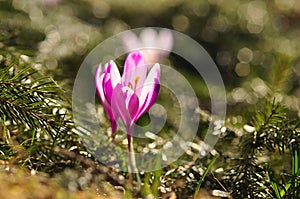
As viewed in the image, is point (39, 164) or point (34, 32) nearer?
point (39, 164)

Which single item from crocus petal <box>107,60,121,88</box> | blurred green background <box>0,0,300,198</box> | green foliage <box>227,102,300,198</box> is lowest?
green foliage <box>227,102,300,198</box>

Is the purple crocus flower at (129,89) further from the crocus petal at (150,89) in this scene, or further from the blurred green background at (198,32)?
the blurred green background at (198,32)

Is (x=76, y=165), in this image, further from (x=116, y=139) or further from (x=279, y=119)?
(x=279, y=119)

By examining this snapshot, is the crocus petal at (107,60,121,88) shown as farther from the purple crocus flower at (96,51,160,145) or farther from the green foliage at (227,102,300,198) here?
the green foliage at (227,102,300,198)

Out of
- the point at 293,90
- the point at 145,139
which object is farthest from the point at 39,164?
the point at 293,90

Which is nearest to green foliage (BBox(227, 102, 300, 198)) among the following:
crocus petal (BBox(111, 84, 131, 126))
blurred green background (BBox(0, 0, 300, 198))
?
blurred green background (BBox(0, 0, 300, 198))

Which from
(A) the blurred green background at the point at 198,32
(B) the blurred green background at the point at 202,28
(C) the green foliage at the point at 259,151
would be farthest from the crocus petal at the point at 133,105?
(B) the blurred green background at the point at 202,28
